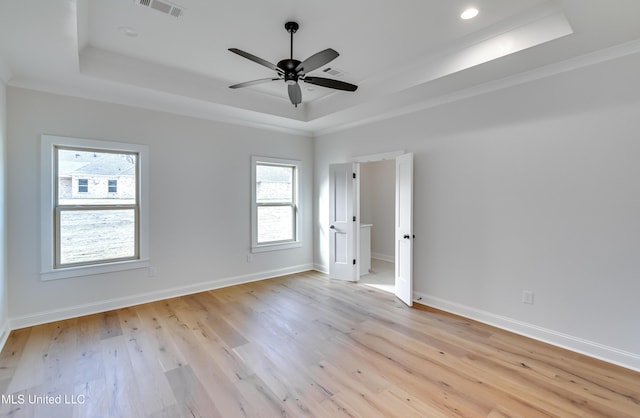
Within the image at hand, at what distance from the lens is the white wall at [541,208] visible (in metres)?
2.56

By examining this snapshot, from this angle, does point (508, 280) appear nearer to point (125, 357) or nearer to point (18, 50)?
point (125, 357)

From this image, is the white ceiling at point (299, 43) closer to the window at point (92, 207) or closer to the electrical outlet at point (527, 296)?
the window at point (92, 207)

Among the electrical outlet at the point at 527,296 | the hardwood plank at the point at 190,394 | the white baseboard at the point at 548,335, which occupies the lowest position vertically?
the hardwood plank at the point at 190,394

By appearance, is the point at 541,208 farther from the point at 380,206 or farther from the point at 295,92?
the point at 380,206

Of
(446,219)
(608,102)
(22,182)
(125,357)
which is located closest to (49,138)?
(22,182)

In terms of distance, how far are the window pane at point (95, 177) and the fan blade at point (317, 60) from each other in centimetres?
287

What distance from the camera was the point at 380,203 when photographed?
23.9 feet

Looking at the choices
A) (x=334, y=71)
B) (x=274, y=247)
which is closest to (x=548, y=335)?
(x=334, y=71)

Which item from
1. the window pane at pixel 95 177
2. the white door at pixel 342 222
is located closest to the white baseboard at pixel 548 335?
the white door at pixel 342 222

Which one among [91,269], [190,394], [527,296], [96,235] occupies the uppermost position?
[96,235]

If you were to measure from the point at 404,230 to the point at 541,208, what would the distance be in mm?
1591

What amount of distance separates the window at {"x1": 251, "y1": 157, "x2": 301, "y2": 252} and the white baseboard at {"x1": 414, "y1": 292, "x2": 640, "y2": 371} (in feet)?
9.35

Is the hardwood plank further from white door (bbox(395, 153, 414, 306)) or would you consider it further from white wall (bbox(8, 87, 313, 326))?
white door (bbox(395, 153, 414, 306))

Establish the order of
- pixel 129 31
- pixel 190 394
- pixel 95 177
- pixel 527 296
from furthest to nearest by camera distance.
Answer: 1. pixel 95 177
2. pixel 527 296
3. pixel 129 31
4. pixel 190 394
